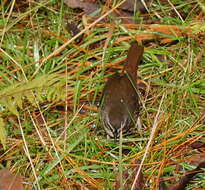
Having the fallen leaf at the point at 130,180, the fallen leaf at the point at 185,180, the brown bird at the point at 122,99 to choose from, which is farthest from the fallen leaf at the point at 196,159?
the brown bird at the point at 122,99

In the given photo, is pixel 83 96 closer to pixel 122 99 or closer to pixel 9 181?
pixel 122 99

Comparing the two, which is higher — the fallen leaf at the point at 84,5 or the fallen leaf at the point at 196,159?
the fallen leaf at the point at 84,5

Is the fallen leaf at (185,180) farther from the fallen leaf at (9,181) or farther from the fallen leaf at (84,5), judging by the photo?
the fallen leaf at (84,5)

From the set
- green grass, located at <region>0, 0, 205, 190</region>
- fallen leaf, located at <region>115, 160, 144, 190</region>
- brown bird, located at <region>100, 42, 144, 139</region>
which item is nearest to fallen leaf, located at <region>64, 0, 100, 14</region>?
green grass, located at <region>0, 0, 205, 190</region>

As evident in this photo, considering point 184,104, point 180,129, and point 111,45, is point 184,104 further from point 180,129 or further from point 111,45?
point 111,45

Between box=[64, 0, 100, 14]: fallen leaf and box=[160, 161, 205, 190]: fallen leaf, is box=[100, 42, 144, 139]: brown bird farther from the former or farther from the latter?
box=[64, 0, 100, 14]: fallen leaf

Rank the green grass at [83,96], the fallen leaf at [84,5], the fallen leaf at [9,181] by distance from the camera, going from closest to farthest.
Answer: the fallen leaf at [9,181]
the green grass at [83,96]
the fallen leaf at [84,5]
